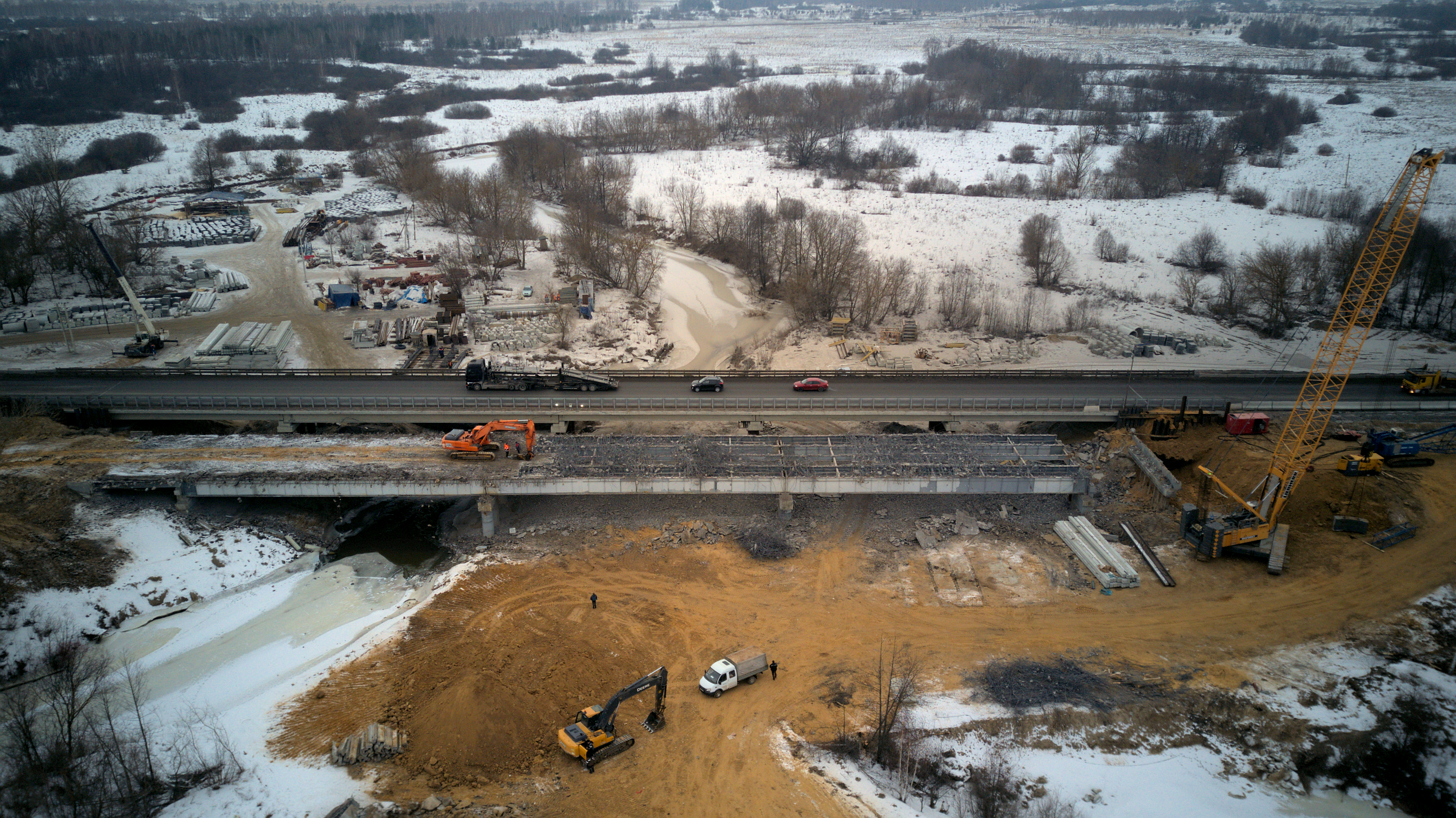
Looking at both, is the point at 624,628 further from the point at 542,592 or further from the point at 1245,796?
the point at 1245,796

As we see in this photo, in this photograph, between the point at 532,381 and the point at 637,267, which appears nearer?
the point at 532,381

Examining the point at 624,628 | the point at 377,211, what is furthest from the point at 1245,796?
the point at 377,211

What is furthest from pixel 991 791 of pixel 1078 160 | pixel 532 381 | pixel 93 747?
pixel 1078 160

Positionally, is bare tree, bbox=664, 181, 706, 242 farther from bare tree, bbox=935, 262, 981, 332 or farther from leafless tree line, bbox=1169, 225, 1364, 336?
leafless tree line, bbox=1169, 225, 1364, 336

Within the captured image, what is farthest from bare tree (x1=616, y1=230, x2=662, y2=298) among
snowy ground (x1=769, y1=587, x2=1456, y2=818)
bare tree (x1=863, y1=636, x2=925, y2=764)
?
snowy ground (x1=769, y1=587, x2=1456, y2=818)

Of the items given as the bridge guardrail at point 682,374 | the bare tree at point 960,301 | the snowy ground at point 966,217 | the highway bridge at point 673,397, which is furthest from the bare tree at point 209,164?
the bare tree at point 960,301

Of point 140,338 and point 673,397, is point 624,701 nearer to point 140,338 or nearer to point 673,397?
point 673,397
